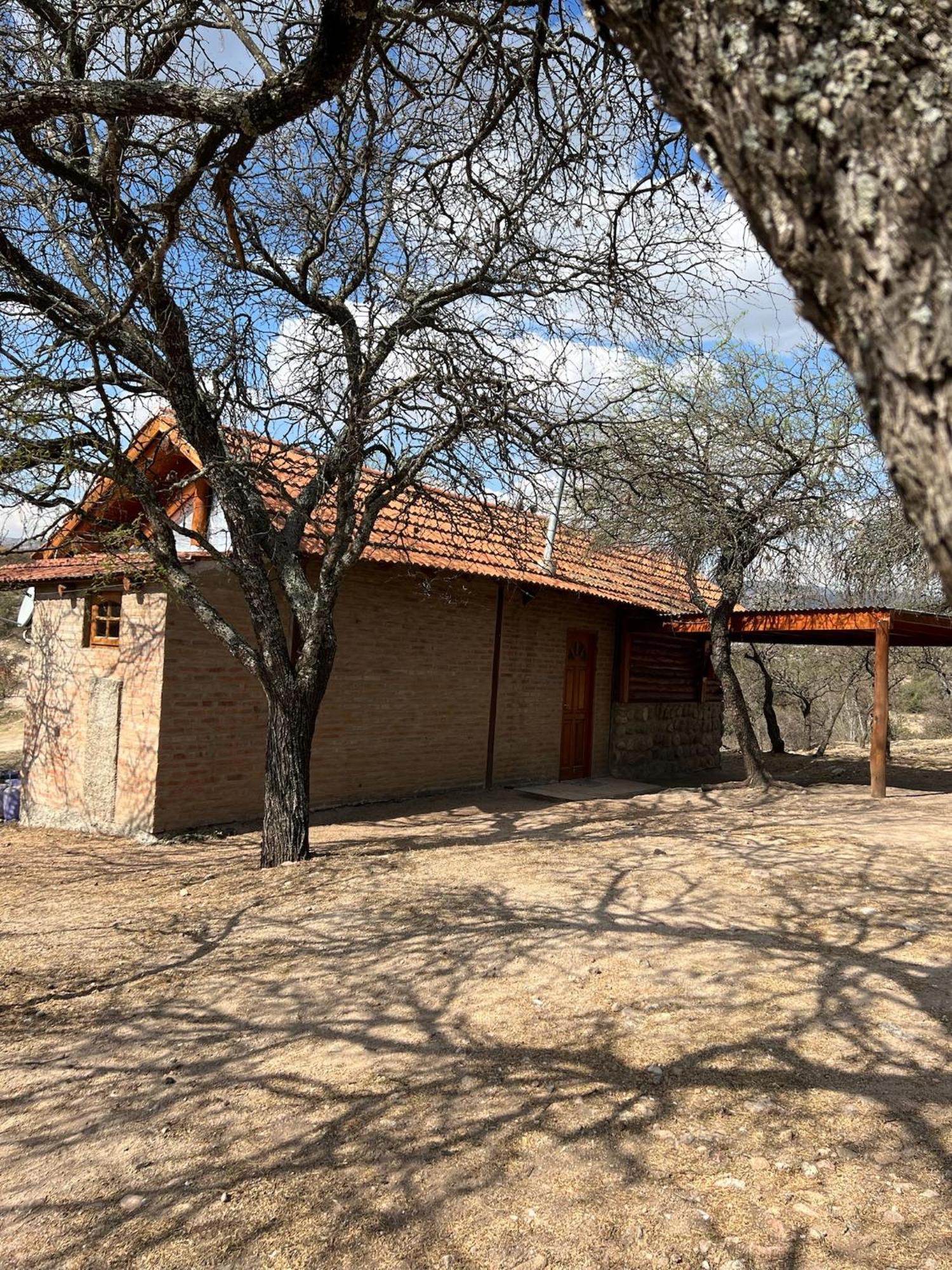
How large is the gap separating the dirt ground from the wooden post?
15.5ft

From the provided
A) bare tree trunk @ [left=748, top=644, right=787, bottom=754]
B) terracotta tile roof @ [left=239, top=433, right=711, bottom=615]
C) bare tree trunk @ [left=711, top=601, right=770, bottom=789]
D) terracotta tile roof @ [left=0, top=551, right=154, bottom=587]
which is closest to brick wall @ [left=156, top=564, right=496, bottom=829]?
terracotta tile roof @ [left=239, top=433, right=711, bottom=615]

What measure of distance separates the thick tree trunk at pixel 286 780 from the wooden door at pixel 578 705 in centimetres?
751

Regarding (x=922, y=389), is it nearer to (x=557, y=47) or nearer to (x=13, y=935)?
(x=557, y=47)

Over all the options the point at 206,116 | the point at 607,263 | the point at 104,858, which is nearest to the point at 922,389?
the point at 206,116

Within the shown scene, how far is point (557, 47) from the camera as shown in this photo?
5895 millimetres

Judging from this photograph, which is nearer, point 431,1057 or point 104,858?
point 431,1057

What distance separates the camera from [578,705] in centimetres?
1528

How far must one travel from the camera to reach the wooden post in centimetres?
1199

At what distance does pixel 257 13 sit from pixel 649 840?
7867 millimetres

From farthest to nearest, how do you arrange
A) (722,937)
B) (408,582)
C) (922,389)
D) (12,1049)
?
1. (408,582)
2. (722,937)
3. (12,1049)
4. (922,389)

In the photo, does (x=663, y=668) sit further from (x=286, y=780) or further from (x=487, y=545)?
(x=286, y=780)

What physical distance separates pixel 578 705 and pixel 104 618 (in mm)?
8017

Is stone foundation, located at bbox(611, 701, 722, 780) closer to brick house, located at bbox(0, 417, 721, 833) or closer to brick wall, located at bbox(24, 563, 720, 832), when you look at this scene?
brick house, located at bbox(0, 417, 721, 833)

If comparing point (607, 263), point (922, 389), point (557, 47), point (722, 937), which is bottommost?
point (722, 937)
